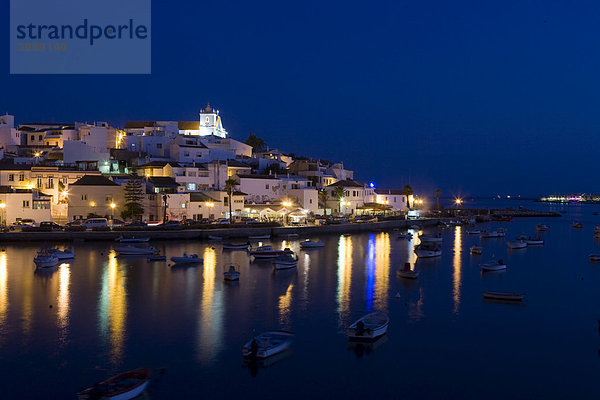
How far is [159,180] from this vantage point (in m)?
47.5

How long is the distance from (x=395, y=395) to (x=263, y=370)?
3.28 meters

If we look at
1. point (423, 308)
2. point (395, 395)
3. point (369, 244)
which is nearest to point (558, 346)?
point (423, 308)

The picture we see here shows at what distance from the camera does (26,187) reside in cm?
4603

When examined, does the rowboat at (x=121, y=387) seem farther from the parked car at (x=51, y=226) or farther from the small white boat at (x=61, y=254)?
the parked car at (x=51, y=226)

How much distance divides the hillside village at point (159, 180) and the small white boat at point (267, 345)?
30205 mm

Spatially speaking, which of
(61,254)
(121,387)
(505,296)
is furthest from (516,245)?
(121,387)

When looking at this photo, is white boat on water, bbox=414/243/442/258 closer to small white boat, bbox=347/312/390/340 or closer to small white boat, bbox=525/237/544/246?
small white boat, bbox=525/237/544/246

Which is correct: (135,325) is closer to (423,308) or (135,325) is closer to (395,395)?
(395,395)

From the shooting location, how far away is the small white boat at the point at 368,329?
593 inches

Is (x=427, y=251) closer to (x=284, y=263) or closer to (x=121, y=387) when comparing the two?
(x=284, y=263)

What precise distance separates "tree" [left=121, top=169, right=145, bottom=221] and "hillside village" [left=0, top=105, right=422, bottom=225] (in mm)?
84

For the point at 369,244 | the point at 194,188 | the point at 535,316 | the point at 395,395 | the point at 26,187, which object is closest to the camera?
the point at 395,395

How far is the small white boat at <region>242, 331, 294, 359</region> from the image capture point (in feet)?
44.4

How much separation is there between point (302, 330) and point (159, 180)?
34390 millimetres
